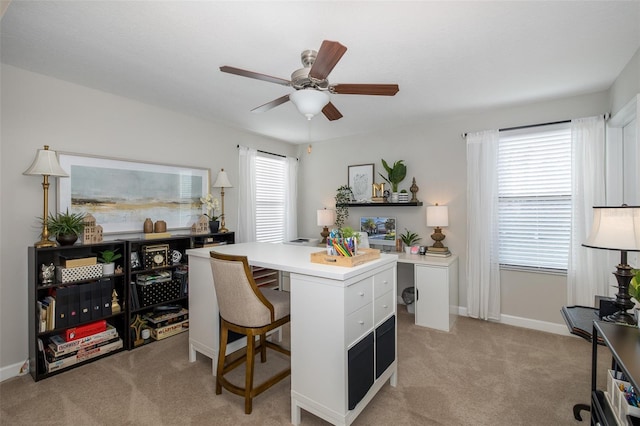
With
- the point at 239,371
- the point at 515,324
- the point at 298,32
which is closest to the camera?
the point at 298,32

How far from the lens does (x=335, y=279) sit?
1.69 m

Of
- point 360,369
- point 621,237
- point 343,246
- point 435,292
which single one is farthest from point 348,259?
point 435,292

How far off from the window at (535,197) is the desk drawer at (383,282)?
2.15 metres

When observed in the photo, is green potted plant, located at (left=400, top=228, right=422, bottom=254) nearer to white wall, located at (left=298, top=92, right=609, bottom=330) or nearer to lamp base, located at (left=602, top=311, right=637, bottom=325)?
white wall, located at (left=298, top=92, right=609, bottom=330)

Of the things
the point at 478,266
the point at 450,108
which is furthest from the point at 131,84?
the point at 478,266

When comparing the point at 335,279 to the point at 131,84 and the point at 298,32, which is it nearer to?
the point at 298,32

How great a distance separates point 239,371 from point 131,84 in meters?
2.78

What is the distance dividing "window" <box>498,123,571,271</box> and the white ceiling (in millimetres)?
537

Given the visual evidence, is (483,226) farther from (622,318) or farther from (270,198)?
(270,198)

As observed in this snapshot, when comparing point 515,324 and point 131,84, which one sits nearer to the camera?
point 131,84

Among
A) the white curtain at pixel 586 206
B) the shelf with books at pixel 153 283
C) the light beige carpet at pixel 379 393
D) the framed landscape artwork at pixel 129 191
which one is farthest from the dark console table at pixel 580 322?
the framed landscape artwork at pixel 129 191

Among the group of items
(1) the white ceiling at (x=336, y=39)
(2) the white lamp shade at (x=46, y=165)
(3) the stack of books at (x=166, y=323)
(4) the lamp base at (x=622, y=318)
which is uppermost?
(1) the white ceiling at (x=336, y=39)

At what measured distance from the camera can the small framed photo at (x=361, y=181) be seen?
462 centimetres

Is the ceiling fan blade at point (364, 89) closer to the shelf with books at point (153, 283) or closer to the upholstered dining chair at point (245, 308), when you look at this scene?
the upholstered dining chair at point (245, 308)
